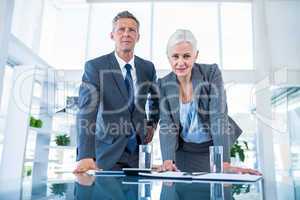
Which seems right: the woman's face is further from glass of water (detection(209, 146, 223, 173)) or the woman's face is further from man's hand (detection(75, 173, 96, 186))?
man's hand (detection(75, 173, 96, 186))

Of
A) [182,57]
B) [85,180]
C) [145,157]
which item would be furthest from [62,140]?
[85,180]

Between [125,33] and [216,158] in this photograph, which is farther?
[125,33]

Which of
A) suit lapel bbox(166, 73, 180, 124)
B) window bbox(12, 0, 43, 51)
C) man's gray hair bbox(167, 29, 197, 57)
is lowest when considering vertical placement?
suit lapel bbox(166, 73, 180, 124)

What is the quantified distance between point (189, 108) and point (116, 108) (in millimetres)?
350

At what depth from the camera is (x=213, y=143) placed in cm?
132

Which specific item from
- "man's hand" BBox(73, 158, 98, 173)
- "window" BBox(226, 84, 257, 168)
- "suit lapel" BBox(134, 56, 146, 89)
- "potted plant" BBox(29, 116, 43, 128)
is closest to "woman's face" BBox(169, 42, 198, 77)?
"suit lapel" BBox(134, 56, 146, 89)

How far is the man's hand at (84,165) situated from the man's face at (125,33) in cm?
59

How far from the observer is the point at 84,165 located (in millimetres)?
1152

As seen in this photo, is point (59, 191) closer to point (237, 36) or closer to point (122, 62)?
point (122, 62)

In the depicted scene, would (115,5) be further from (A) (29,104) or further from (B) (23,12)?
(A) (29,104)

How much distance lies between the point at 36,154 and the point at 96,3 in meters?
2.48

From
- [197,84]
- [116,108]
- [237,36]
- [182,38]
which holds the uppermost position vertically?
[237,36]

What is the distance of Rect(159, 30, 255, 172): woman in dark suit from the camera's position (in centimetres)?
132

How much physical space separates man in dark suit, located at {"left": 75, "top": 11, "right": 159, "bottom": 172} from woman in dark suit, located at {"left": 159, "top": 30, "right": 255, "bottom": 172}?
124mm
